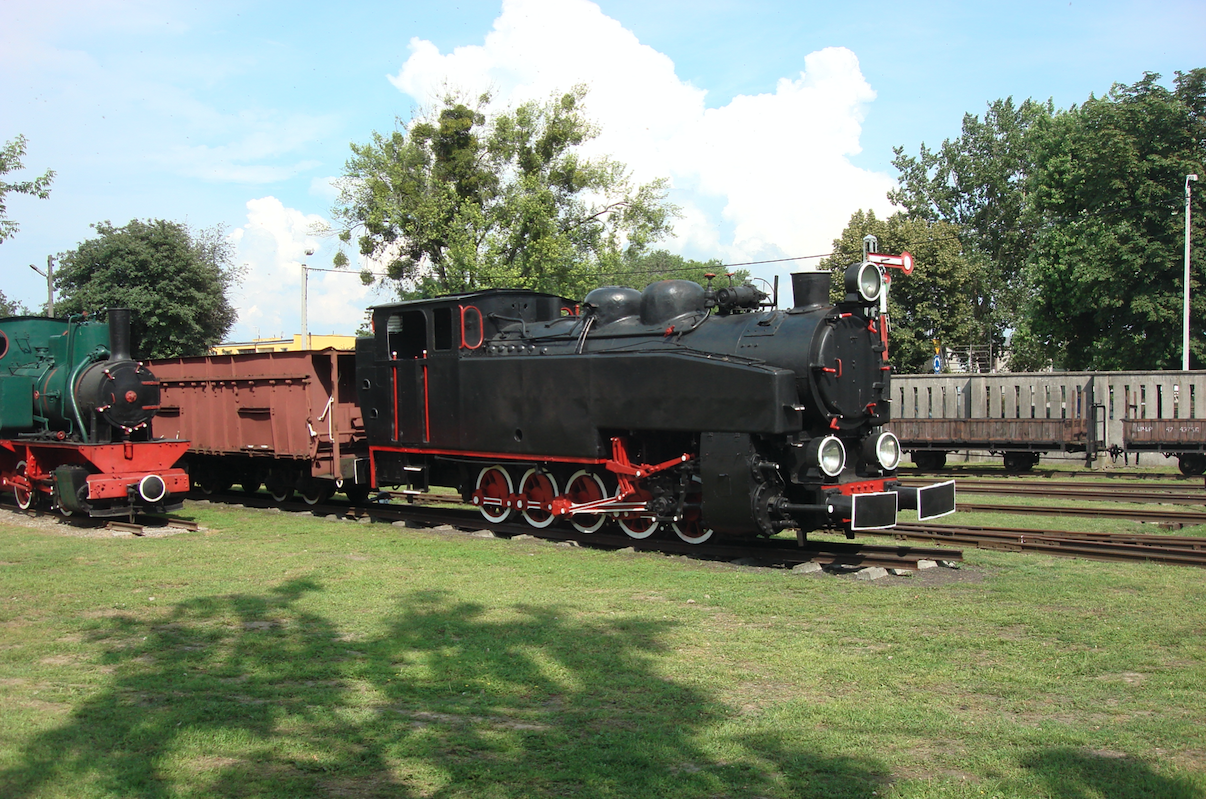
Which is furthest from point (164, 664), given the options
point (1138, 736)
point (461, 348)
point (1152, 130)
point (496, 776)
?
point (1152, 130)

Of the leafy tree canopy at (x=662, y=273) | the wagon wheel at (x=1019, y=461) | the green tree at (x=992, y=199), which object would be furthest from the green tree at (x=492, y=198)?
the green tree at (x=992, y=199)

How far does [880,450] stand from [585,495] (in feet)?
12.6

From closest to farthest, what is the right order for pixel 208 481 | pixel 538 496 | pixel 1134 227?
pixel 538 496, pixel 208 481, pixel 1134 227

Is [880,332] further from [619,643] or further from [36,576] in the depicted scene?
[36,576]

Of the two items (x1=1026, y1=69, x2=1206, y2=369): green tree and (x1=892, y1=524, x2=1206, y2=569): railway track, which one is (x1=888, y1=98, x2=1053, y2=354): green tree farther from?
(x1=892, y1=524, x2=1206, y2=569): railway track

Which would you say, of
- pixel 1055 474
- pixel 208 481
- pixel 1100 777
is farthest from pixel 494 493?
pixel 1055 474

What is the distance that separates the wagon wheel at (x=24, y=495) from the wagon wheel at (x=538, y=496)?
335 inches

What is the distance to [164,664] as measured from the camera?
6156 millimetres

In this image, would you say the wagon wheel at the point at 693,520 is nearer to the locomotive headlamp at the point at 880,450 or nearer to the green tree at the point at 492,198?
the locomotive headlamp at the point at 880,450

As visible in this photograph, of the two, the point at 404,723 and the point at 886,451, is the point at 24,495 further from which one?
the point at 886,451

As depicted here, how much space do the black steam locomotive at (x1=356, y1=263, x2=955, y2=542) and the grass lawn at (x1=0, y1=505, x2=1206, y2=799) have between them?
3.61ft

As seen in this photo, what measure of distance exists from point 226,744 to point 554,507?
7.46m

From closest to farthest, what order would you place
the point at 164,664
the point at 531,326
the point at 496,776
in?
1. the point at 496,776
2. the point at 164,664
3. the point at 531,326

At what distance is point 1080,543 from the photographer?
34.7 ft
